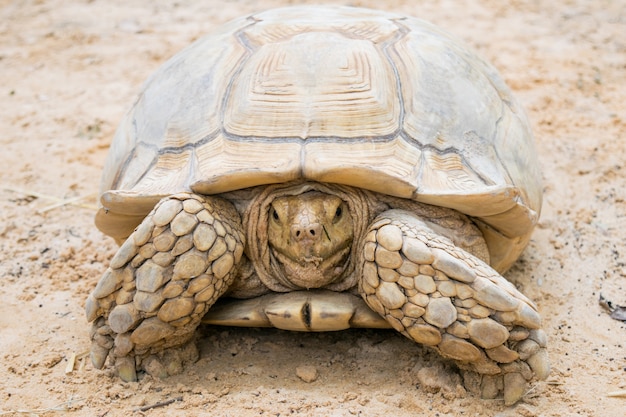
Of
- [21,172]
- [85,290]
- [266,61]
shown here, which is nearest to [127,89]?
[21,172]

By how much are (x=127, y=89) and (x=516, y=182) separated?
358 cm

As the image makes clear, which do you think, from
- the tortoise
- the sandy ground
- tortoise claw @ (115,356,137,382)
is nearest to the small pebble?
the sandy ground

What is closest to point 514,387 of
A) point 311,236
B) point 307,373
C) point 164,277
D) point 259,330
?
point 307,373

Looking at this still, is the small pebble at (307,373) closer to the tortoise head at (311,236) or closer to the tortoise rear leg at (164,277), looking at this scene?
the tortoise head at (311,236)

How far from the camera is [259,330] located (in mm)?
3318

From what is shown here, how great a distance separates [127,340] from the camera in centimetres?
290

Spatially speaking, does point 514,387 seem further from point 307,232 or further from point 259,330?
point 259,330

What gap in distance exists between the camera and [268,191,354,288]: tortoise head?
287 centimetres

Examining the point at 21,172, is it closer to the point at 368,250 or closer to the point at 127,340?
the point at 127,340

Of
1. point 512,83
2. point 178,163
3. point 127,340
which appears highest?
point 178,163

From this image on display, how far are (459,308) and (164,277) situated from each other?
102cm

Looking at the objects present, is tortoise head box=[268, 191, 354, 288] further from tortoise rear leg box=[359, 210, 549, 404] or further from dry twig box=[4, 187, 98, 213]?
dry twig box=[4, 187, 98, 213]

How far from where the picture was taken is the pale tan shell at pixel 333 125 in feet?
9.43

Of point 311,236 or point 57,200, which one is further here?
point 57,200
